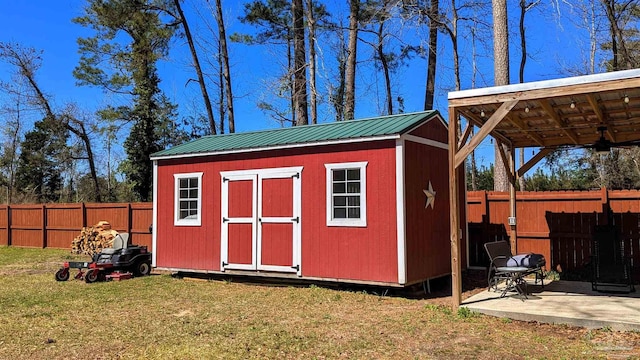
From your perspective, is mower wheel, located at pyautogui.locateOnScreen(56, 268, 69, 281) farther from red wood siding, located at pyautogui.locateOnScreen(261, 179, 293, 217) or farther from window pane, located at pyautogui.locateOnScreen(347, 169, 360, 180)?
window pane, located at pyautogui.locateOnScreen(347, 169, 360, 180)

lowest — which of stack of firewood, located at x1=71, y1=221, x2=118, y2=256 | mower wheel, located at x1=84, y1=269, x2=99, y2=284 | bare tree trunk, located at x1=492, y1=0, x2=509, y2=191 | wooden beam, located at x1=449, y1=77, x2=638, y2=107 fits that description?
mower wheel, located at x1=84, y1=269, x2=99, y2=284

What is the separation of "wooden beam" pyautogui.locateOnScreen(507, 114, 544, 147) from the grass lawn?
293 centimetres

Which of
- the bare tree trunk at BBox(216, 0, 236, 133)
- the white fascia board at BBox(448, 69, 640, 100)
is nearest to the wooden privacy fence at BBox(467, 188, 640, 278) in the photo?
the white fascia board at BBox(448, 69, 640, 100)

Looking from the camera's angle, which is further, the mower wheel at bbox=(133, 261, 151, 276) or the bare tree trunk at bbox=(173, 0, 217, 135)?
the bare tree trunk at bbox=(173, 0, 217, 135)

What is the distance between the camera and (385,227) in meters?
7.54

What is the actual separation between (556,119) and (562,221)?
9.66ft

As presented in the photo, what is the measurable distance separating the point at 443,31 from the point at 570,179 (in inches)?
300

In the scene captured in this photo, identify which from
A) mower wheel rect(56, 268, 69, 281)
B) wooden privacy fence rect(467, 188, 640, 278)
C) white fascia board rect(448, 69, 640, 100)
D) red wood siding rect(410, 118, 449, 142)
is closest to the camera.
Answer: white fascia board rect(448, 69, 640, 100)

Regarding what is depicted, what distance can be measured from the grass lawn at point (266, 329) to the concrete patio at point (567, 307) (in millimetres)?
150

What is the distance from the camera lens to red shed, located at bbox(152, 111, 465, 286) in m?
7.59

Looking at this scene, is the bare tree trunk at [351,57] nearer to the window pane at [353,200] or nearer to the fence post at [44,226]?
the window pane at [353,200]

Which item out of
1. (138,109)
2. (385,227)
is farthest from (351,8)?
(385,227)

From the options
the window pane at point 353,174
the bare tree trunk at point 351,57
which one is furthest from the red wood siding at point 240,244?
the bare tree trunk at point 351,57

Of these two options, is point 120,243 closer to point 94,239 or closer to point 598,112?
point 94,239
